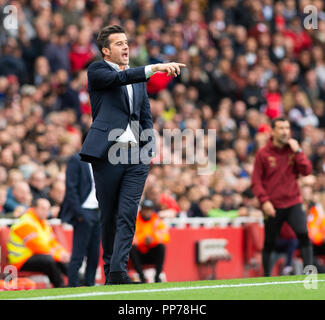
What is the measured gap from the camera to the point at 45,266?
11.6 m

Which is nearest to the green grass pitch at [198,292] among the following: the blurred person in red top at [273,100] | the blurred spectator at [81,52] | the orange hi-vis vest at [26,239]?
the orange hi-vis vest at [26,239]

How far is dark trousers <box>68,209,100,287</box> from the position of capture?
421 inches

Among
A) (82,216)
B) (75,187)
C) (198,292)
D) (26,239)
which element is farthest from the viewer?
(26,239)

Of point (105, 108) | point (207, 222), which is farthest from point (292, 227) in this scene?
point (207, 222)

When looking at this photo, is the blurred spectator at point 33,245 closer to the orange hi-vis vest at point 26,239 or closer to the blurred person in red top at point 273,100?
the orange hi-vis vest at point 26,239

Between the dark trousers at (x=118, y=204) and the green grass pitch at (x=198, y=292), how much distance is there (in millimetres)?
449

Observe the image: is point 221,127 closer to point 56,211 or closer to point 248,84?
point 248,84

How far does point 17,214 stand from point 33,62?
483 centimetres

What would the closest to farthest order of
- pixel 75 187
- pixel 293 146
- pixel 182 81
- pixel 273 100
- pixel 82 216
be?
1. pixel 293 146
2. pixel 82 216
3. pixel 75 187
4. pixel 182 81
5. pixel 273 100

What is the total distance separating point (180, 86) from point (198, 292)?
11.9 meters

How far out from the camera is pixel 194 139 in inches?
682

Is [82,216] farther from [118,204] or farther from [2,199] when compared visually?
[118,204]

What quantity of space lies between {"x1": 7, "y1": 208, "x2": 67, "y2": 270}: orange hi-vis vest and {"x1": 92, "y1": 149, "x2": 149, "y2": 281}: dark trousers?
137 inches

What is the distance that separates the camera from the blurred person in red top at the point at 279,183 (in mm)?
10656
